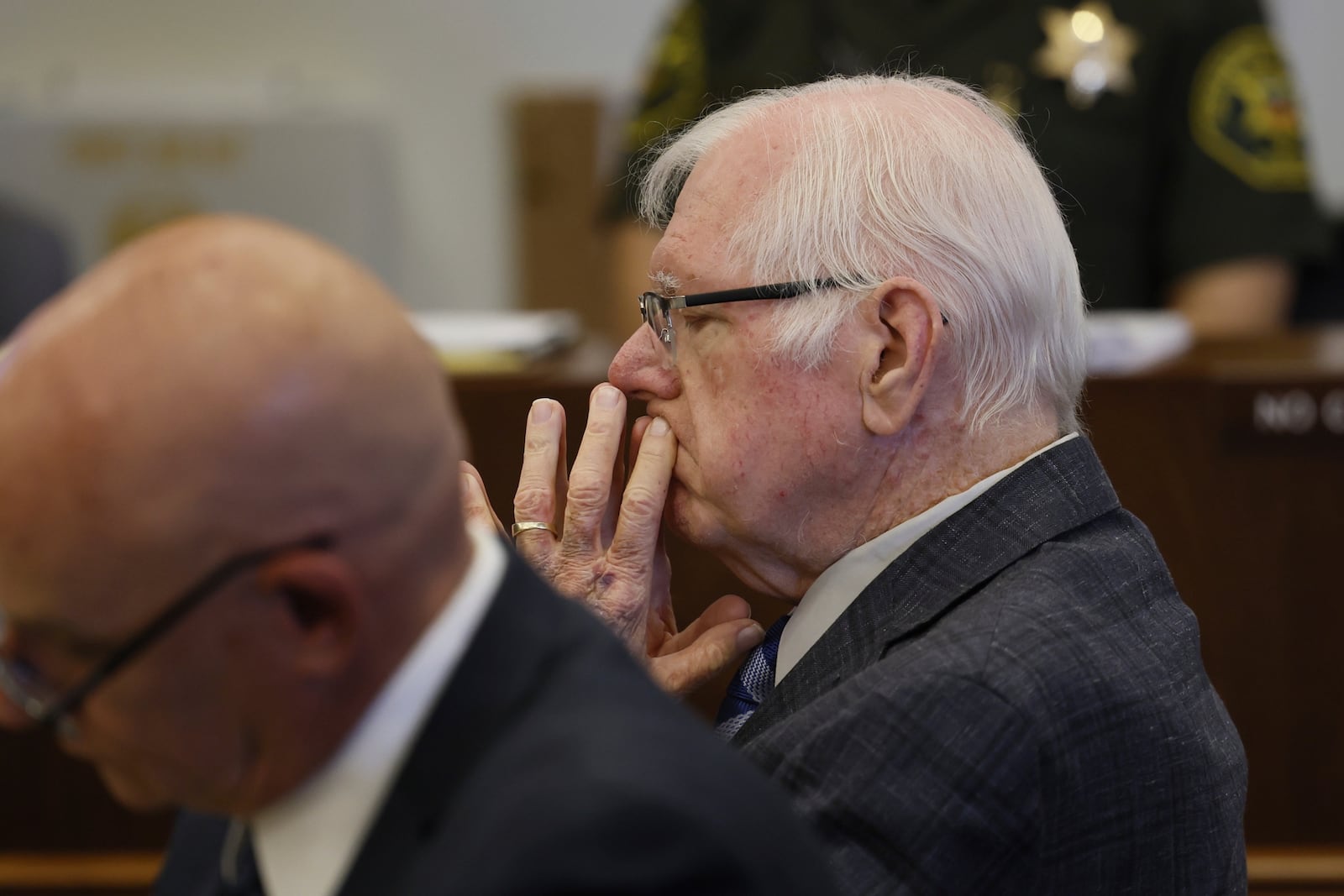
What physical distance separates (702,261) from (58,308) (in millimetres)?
672

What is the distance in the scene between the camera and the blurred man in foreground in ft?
2.03

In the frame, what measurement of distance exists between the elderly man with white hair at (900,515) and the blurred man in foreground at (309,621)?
282 millimetres

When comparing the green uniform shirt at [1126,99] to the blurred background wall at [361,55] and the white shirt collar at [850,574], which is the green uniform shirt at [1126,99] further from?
the white shirt collar at [850,574]

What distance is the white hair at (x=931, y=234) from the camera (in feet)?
3.84

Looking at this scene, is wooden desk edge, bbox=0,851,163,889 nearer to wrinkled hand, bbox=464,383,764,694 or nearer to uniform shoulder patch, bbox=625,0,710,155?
wrinkled hand, bbox=464,383,764,694

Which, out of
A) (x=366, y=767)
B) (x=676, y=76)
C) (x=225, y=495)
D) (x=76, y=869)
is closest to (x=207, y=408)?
(x=225, y=495)

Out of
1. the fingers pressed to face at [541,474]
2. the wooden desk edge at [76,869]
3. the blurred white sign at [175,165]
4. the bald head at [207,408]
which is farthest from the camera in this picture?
the blurred white sign at [175,165]

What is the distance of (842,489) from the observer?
1216mm

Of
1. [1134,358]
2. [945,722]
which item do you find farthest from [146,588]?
[1134,358]

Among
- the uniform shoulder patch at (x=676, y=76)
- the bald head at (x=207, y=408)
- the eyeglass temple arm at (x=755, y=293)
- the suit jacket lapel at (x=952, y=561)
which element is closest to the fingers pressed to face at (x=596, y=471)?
the eyeglass temple arm at (x=755, y=293)

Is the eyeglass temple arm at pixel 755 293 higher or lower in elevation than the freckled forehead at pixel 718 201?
lower

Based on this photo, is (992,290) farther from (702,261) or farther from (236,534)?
(236,534)

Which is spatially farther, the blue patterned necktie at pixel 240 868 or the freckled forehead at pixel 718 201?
the freckled forehead at pixel 718 201

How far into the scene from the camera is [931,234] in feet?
3.82
